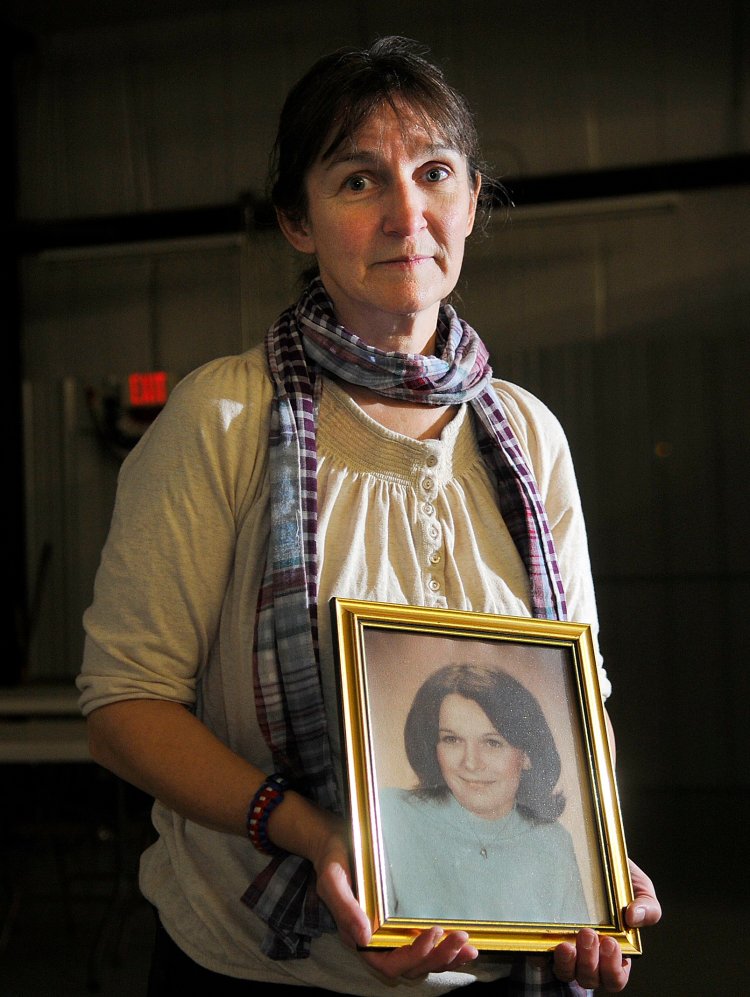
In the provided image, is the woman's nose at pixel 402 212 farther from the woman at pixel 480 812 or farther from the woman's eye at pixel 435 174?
the woman at pixel 480 812

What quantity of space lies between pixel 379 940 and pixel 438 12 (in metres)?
7.55

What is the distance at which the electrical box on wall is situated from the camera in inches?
306

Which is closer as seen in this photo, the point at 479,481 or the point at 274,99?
the point at 479,481

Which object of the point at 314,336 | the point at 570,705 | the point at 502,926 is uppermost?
the point at 314,336

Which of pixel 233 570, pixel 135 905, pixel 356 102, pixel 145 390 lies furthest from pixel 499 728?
pixel 145 390

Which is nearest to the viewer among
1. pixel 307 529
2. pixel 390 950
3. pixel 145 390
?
pixel 390 950

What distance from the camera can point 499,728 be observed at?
1258 millimetres

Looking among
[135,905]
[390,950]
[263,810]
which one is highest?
[263,810]

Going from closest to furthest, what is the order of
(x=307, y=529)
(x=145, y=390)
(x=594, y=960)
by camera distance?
(x=594, y=960) < (x=307, y=529) < (x=145, y=390)

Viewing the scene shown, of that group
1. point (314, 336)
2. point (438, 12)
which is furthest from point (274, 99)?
point (314, 336)

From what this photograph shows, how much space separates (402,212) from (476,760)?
0.63m

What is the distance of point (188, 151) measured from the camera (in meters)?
8.01

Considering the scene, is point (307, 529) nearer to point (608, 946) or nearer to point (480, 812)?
point (480, 812)

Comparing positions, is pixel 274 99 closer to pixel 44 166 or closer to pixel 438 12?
pixel 438 12
